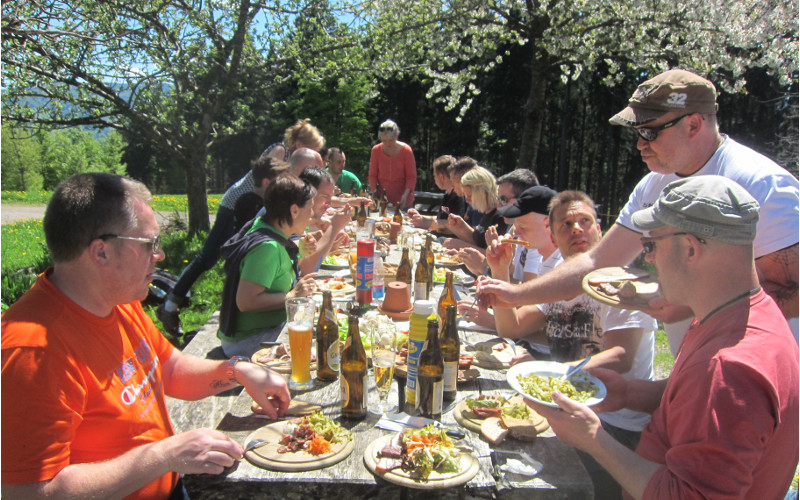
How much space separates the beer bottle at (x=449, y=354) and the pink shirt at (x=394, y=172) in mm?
6736

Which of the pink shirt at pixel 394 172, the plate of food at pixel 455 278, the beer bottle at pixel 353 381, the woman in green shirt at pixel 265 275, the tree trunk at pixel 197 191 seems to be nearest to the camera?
the beer bottle at pixel 353 381

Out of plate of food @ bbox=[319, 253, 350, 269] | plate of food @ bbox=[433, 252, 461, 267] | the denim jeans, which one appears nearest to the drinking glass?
plate of food @ bbox=[319, 253, 350, 269]

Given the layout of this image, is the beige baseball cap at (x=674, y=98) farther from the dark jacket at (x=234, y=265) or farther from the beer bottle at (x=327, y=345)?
the dark jacket at (x=234, y=265)

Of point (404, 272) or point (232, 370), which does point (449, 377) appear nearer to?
point (232, 370)

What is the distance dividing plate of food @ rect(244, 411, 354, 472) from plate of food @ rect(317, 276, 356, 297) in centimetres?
189

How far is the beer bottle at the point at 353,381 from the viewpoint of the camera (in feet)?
6.81

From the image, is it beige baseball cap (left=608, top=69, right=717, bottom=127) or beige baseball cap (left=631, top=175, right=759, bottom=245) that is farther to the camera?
beige baseball cap (left=608, top=69, right=717, bottom=127)

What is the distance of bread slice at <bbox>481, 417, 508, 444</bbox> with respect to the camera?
194cm

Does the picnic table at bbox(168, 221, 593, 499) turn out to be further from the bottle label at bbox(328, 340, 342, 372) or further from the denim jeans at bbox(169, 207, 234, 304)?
the denim jeans at bbox(169, 207, 234, 304)

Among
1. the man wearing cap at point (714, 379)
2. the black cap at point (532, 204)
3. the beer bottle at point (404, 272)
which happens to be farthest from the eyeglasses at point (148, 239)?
the black cap at point (532, 204)

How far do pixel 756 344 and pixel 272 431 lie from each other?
1.58 metres

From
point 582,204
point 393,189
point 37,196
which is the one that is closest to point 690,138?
point 582,204

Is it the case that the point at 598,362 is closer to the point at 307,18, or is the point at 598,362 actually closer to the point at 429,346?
the point at 429,346

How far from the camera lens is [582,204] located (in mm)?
3160
